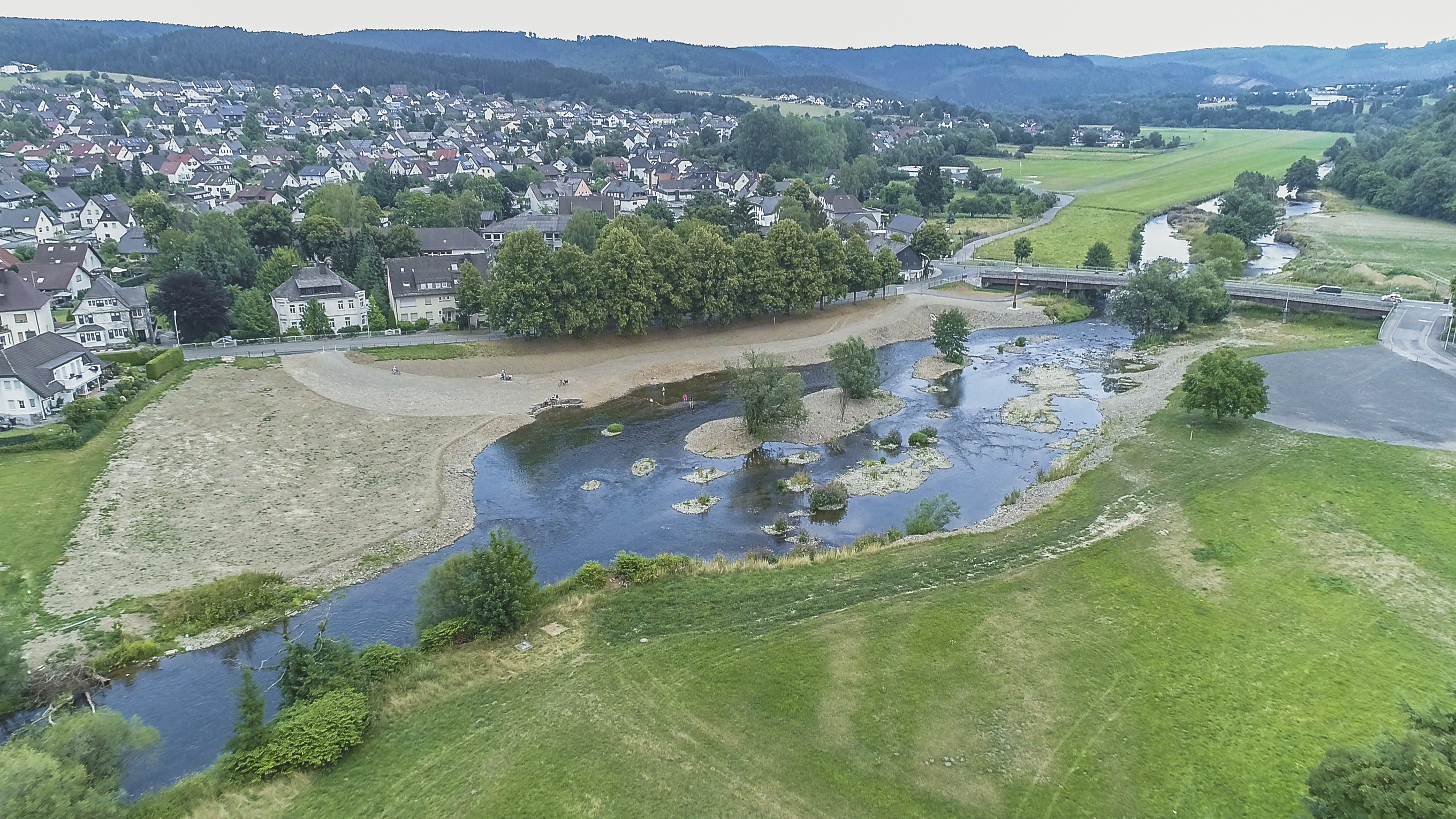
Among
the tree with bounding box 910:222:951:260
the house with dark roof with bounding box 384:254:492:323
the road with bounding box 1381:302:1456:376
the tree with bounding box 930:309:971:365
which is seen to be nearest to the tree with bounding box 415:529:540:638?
the tree with bounding box 930:309:971:365

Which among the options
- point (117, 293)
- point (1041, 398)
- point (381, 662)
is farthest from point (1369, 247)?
point (117, 293)

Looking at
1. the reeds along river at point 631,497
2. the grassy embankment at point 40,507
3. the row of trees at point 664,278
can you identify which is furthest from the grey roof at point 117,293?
the reeds along river at point 631,497

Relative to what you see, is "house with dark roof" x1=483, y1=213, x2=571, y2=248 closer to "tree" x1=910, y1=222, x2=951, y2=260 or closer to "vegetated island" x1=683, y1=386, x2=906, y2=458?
"tree" x1=910, y1=222, x2=951, y2=260

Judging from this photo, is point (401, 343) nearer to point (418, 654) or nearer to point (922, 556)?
point (418, 654)

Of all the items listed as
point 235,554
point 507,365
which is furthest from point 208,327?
point 235,554

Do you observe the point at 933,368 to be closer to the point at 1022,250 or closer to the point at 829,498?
the point at 829,498

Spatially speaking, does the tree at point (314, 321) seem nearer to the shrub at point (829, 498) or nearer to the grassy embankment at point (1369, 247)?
the shrub at point (829, 498)
